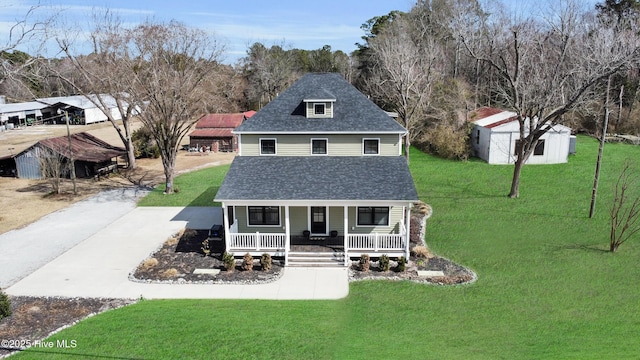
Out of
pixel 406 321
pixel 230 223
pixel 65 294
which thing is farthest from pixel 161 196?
pixel 406 321

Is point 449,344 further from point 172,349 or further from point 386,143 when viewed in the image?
point 386,143

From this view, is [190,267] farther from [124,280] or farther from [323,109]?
[323,109]

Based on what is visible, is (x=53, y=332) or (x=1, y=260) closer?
(x=53, y=332)

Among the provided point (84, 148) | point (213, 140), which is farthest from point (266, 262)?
point (213, 140)

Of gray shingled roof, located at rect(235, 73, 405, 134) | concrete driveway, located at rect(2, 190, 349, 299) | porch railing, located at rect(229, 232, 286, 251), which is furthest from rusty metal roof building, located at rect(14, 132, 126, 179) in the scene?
porch railing, located at rect(229, 232, 286, 251)

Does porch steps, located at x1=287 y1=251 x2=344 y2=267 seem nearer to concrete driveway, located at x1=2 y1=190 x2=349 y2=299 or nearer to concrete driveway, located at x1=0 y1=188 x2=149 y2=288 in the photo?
concrete driveway, located at x1=2 y1=190 x2=349 y2=299

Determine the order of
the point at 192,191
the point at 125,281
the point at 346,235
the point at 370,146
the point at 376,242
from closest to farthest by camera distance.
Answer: the point at 125,281
the point at 346,235
the point at 376,242
the point at 370,146
the point at 192,191
